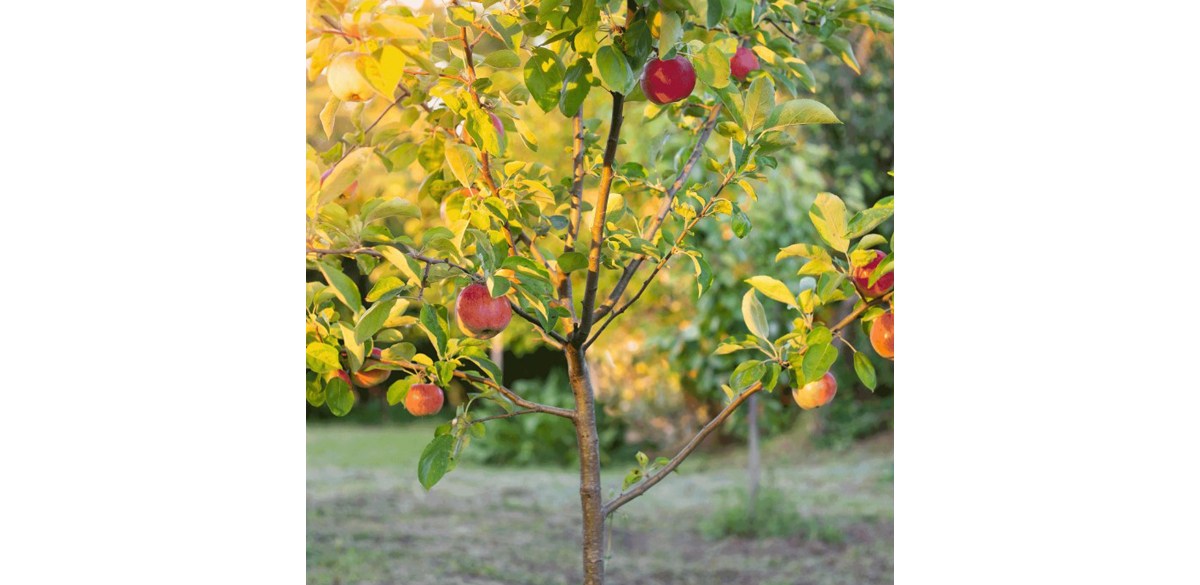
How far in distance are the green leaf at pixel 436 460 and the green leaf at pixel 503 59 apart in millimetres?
385

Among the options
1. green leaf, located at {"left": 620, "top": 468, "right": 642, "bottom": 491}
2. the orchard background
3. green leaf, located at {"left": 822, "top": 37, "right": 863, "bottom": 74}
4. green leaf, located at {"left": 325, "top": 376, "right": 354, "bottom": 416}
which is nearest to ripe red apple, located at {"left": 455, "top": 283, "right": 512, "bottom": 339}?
the orchard background

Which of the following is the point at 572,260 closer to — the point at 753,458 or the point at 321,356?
the point at 321,356

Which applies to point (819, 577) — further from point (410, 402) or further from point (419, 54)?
point (419, 54)

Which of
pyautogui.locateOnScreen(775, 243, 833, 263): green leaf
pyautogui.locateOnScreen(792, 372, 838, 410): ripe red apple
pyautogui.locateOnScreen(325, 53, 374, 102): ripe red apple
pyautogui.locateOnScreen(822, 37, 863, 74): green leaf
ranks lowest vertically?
pyautogui.locateOnScreen(792, 372, 838, 410): ripe red apple

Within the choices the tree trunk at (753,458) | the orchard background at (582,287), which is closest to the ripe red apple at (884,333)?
the orchard background at (582,287)

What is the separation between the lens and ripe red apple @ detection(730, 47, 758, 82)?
116cm

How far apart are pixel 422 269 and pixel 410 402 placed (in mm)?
216

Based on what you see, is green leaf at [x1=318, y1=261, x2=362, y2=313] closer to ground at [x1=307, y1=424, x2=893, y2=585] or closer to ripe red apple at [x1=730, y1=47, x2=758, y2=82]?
ripe red apple at [x1=730, y1=47, x2=758, y2=82]

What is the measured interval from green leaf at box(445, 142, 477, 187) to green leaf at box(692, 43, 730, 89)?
26 centimetres

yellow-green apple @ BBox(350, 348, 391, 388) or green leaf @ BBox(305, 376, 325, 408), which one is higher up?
yellow-green apple @ BBox(350, 348, 391, 388)

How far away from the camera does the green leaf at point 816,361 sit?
842mm

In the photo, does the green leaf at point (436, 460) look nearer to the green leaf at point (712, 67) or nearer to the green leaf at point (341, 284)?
the green leaf at point (341, 284)
